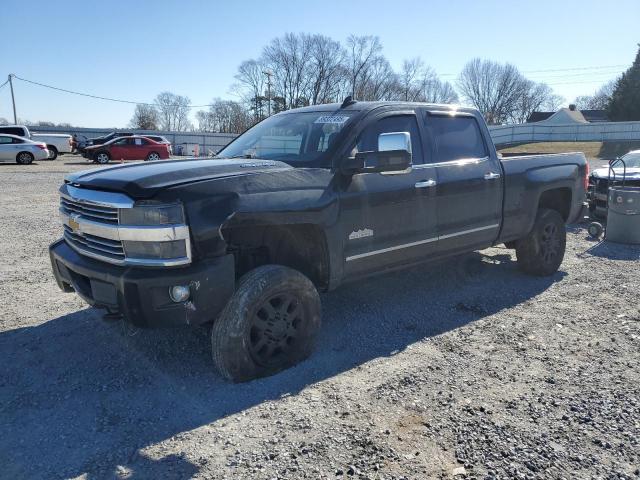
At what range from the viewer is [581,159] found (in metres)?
6.57

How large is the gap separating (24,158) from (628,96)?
5023cm

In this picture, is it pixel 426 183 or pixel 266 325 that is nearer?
Result: pixel 266 325

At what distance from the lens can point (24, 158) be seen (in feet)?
85.3

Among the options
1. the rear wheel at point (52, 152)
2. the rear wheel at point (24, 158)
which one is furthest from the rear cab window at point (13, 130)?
the rear wheel at point (24, 158)

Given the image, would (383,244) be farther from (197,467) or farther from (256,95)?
(256,95)

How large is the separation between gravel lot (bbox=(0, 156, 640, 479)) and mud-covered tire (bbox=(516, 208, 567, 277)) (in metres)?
0.73

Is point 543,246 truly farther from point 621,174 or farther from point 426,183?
point 621,174

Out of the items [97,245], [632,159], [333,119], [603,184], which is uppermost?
[333,119]

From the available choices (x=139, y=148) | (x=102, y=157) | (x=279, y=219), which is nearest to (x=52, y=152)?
(x=102, y=157)

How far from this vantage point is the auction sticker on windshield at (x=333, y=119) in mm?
4315

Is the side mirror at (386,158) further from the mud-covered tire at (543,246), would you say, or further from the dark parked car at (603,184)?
the dark parked car at (603,184)

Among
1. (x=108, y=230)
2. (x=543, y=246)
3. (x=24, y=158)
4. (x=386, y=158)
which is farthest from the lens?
(x=24, y=158)

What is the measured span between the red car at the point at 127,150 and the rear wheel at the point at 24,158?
3.10 m

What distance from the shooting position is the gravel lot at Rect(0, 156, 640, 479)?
2750mm
